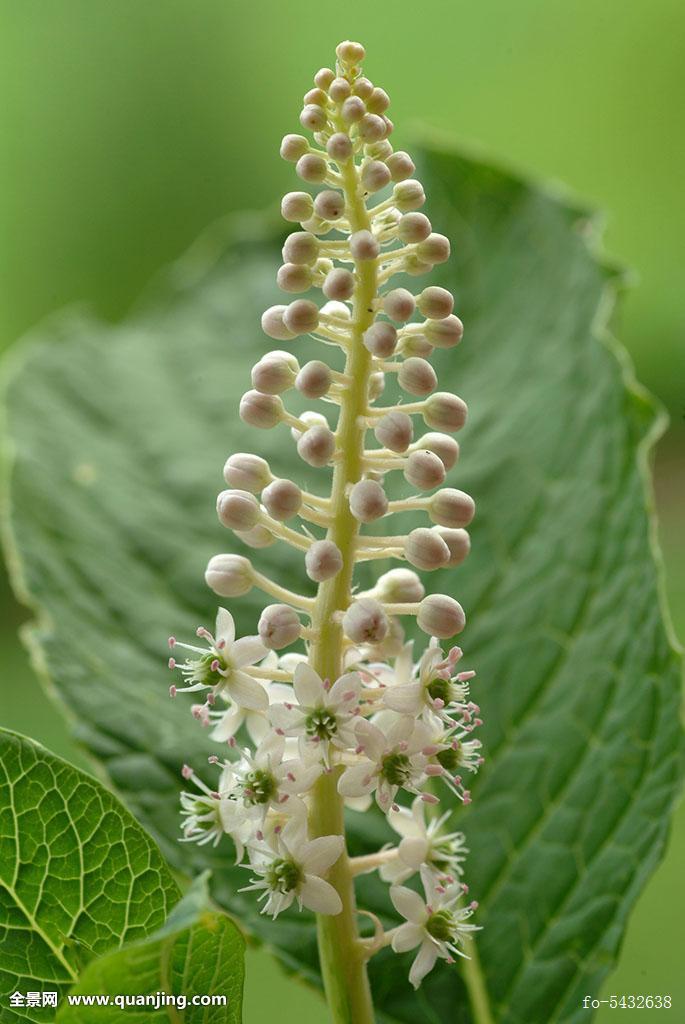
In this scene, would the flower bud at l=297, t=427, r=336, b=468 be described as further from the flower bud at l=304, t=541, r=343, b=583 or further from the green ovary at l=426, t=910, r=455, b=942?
the green ovary at l=426, t=910, r=455, b=942

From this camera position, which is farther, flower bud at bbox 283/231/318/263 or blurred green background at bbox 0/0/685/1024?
blurred green background at bbox 0/0/685/1024

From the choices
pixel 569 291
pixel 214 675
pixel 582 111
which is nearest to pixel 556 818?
pixel 214 675

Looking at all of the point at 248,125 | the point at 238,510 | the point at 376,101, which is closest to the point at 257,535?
the point at 238,510

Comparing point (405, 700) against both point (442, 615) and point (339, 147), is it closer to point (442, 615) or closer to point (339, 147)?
point (442, 615)

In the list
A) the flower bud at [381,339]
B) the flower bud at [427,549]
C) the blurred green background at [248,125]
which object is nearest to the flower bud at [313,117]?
the flower bud at [381,339]

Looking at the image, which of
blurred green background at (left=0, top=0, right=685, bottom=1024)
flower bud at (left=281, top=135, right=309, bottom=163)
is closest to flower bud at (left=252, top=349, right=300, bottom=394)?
flower bud at (left=281, top=135, right=309, bottom=163)
